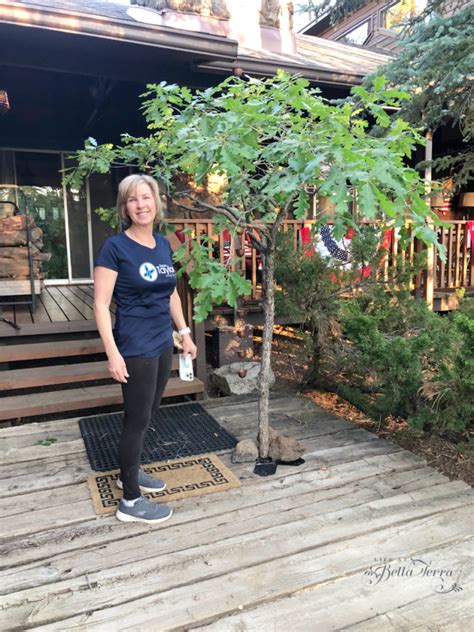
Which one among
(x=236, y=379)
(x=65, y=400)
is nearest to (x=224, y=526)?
(x=65, y=400)

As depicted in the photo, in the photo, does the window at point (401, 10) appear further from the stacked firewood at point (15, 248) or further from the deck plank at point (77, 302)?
the stacked firewood at point (15, 248)

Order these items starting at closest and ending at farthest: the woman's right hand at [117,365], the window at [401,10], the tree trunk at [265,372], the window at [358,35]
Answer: the woman's right hand at [117,365] < the tree trunk at [265,372] < the window at [401,10] < the window at [358,35]

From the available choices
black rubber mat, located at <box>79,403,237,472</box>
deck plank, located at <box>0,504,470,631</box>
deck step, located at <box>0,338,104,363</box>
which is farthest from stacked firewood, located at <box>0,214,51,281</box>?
deck plank, located at <box>0,504,470,631</box>

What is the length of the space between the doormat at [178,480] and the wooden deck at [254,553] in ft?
0.23

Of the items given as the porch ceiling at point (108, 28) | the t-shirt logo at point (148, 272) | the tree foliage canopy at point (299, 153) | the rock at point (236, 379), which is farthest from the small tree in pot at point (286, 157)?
the porch ceiling at point (108, 28)

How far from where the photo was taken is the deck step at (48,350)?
13.6ft

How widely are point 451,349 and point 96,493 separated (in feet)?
7.64

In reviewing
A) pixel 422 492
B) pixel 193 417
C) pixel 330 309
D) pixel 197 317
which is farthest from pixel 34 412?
pixel 422 492

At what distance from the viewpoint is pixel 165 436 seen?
11.5 ft

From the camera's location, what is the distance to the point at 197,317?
2.85m

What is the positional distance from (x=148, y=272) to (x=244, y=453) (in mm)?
1410

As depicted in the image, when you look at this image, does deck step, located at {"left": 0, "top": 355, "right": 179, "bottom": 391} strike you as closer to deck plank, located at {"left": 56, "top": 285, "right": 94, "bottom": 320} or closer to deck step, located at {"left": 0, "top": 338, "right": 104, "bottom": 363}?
deck step, located at {"left": 0, "top": 338, "right": 104, "bottom": 363}

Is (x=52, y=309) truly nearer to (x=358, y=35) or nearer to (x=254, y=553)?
(x=254, y=553)

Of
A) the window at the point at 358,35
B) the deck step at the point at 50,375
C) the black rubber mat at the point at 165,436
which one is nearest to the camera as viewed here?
the black rubber mat at the point at 165,436
